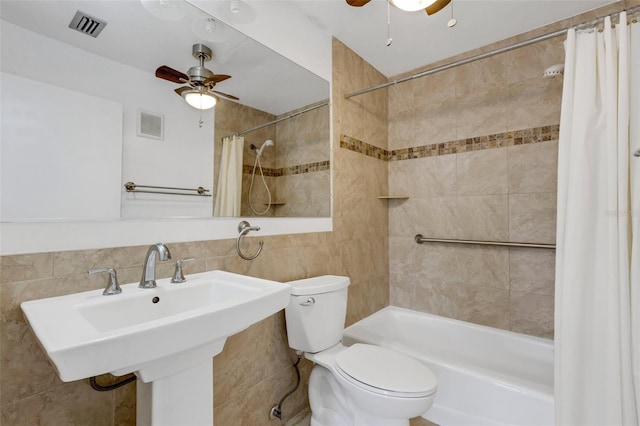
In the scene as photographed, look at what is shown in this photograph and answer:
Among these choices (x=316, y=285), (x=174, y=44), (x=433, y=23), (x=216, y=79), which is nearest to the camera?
(x=174, y=44)

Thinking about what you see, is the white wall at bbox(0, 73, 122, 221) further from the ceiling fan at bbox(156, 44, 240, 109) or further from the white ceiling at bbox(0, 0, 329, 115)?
the ceiling fan at bbox(156, 44, 240, 109)

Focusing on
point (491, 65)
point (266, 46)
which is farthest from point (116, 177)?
point (491, 65)

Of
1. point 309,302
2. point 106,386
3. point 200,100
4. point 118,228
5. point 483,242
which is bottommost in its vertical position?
point 106,386

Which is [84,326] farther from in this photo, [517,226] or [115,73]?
[517,226]

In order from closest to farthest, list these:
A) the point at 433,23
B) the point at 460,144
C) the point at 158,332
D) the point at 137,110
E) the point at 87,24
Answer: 1. the point at 158,332
2. the point at 87,24
3. the point at 137,110
4. the point at 433,23
5. the point at 460,144

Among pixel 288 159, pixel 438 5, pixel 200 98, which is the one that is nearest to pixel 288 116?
pixel 288 159

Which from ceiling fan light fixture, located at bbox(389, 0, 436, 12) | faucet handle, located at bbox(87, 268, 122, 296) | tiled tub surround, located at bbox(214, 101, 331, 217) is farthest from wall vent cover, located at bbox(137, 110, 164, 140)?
ceiling fan light fixture, located at bbox(389, 0, 436, 12)

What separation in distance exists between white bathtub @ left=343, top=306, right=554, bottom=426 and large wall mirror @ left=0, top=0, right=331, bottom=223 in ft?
3.81

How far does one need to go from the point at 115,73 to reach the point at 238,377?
1.37 metres

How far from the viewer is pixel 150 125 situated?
1.15m

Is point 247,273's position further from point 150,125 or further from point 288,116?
point 288,116

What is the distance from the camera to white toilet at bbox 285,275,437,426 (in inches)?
45.3

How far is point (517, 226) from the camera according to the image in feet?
6.37

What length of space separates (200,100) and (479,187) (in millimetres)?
1878
